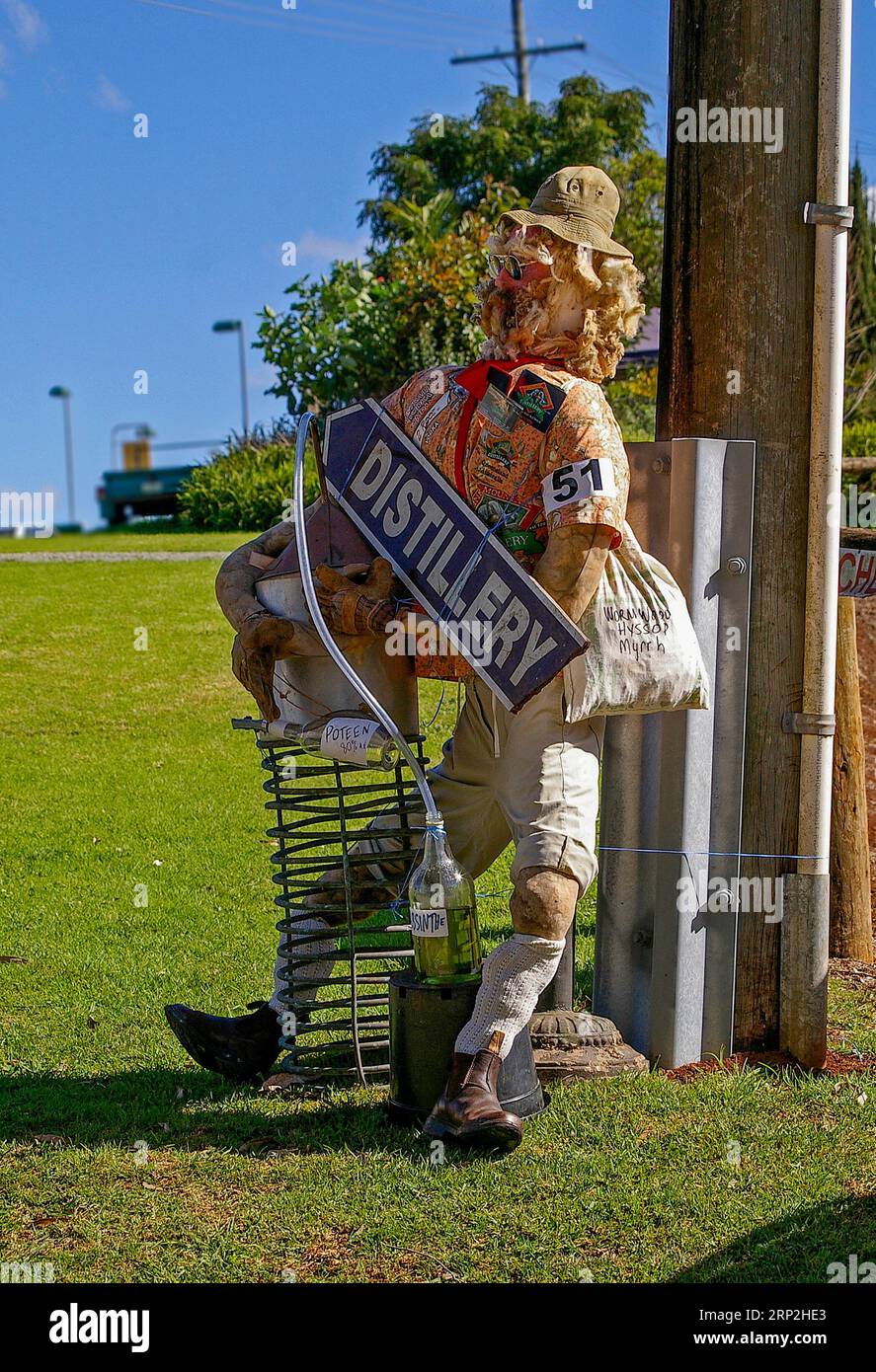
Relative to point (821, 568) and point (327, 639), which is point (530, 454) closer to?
point (327, 639)

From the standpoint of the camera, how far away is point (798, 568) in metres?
4.54

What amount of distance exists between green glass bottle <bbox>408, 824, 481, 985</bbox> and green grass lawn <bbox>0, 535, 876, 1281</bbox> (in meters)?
0.46

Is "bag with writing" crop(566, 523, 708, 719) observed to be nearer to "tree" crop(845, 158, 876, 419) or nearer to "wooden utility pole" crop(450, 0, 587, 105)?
"tree" crop(845, 158, 876, 419)

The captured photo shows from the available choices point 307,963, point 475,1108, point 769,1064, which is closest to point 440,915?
point 475,1108

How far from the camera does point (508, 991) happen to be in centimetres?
389

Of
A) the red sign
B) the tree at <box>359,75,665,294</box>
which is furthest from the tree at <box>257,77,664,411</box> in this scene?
the red sign

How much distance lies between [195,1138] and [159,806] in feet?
14.9

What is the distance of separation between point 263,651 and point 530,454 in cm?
94

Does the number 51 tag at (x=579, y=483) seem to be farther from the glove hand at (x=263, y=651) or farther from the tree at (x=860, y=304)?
the tree at (x=860, y=304)

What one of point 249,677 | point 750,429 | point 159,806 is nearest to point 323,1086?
point 249,677

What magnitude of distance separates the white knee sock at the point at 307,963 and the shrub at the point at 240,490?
43.9 ft

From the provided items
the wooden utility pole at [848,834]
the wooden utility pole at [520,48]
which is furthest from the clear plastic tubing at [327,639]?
the wooden utility pole at [520,48]

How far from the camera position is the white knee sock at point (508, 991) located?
3.87 meters
